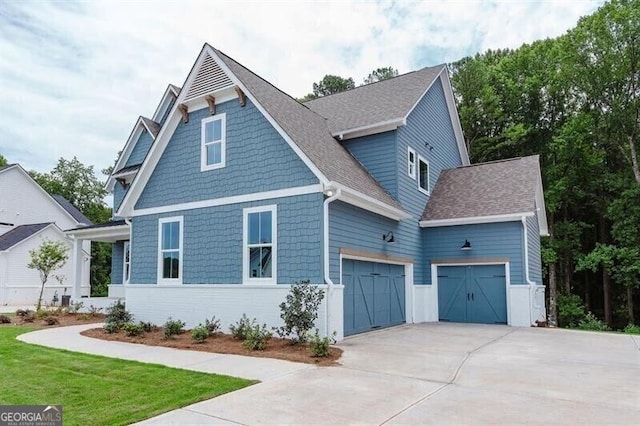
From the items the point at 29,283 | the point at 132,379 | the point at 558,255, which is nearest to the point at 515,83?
the point at 558,255

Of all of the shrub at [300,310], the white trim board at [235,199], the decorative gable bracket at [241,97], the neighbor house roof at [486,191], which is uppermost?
the decorative gable bracket at [241,97]

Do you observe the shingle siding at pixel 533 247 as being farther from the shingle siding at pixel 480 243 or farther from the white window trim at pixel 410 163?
the white window trim at pixel 410 163

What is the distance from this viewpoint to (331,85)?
38.5 meters

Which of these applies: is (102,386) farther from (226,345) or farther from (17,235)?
(17,235)

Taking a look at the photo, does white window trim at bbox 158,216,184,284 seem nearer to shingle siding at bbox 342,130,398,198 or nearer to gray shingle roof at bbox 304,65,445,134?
gray shingle roof at bbox 304,65,445,134

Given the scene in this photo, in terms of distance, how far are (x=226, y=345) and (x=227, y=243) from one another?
3.11 metres

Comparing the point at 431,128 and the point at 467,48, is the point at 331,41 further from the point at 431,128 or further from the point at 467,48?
the point at 467,48

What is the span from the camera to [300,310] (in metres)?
9.70

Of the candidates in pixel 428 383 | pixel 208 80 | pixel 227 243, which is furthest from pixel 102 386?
pixel 208 80

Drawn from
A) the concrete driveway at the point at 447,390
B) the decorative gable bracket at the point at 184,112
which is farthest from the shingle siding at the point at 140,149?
the concrete driveway at the point at 447,390

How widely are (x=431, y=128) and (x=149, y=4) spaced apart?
10565 millimetres

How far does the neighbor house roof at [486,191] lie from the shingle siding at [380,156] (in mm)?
2687

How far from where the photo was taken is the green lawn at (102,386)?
527 centimetres

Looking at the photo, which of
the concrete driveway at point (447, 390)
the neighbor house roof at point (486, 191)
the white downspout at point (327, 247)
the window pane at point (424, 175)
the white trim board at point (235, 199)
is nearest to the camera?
the concrete driveway at point (447, 390)
